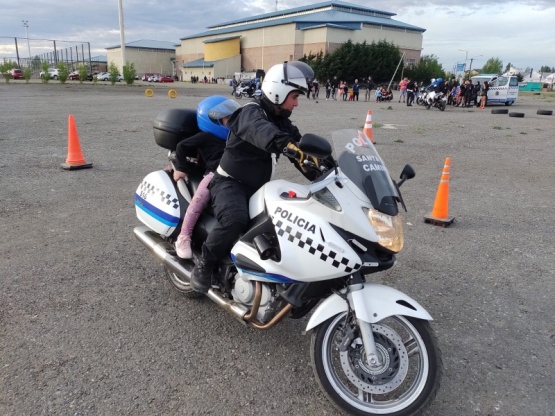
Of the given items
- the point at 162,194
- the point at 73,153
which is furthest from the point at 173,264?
the point at 73,153

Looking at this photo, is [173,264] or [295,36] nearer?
[173,264]

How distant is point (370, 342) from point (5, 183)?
713 cm

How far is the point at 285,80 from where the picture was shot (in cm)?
286

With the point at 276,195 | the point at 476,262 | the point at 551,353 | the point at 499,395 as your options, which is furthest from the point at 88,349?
the point at 476,262

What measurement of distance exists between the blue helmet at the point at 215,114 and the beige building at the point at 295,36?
77687 mm

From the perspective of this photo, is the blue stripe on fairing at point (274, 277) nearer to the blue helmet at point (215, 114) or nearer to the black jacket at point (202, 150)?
the black jacket at point (202, 150)

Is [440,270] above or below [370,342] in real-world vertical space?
below

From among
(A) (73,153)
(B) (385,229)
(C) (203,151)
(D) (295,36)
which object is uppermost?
(D) (295,36)

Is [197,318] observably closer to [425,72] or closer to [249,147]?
[249,147]

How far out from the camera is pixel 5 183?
7309mm

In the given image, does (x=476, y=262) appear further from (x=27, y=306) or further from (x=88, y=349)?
(x=27, y=306)

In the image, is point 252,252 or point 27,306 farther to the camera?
point 27,306

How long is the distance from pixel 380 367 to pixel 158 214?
7.41 ft

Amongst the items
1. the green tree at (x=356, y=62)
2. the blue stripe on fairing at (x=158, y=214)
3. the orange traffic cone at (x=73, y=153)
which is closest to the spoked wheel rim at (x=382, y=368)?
the blue stripe on fairing at (x=158, y=214)
